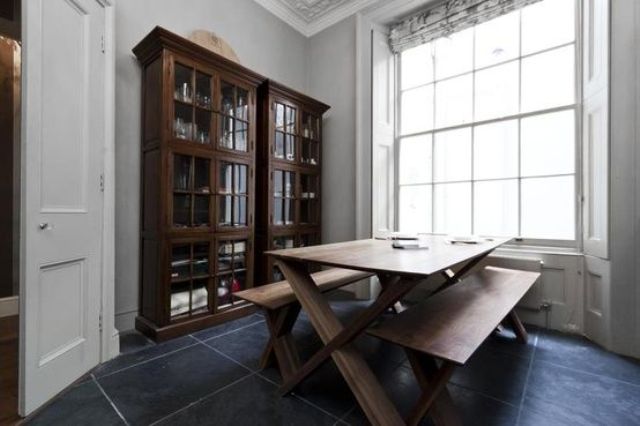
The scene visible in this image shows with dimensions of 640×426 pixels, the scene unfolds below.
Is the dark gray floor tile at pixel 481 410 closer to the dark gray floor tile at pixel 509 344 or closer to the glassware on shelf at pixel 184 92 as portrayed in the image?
the dark gray floor tile at pixel 509 344

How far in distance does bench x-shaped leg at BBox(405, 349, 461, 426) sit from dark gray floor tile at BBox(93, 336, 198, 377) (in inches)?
63.3

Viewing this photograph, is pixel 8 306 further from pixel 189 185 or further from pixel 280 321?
pixel 280 321

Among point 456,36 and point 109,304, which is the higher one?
point 456,36

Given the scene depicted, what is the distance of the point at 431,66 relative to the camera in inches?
126

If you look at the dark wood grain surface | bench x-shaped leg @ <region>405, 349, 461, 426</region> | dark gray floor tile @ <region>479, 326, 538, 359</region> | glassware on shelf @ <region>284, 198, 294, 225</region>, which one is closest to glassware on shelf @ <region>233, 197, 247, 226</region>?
glassware on shelf @ <region>284, 198, 294, 225</region>

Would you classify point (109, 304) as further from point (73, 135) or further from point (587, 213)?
point (587, 213)

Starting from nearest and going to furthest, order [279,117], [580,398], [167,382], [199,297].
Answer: [580,398] < [167,382] < [199,297] < [279,117]

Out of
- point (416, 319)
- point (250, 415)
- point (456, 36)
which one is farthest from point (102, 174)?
point (456, 36)

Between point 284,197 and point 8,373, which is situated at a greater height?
point 284,197

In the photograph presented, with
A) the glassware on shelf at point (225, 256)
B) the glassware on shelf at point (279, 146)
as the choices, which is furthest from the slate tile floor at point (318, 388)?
the glassware on shelf at point (279, 146)

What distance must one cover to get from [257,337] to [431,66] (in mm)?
3214

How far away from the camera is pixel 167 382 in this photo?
1.64m

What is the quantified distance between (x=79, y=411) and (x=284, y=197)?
216 centimetres

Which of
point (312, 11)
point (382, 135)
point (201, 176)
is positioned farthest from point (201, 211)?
point (312, 11)
